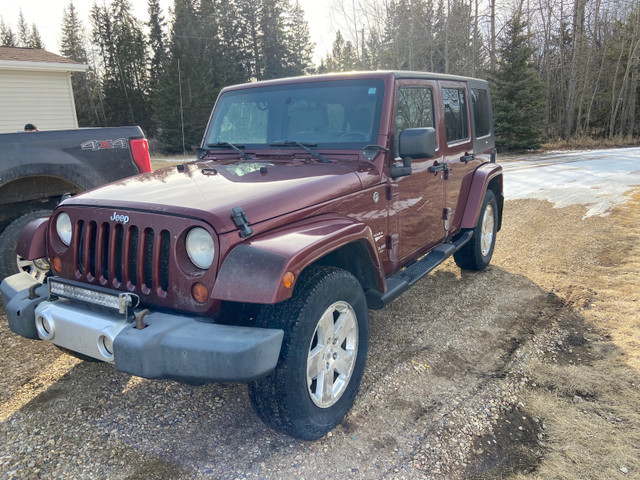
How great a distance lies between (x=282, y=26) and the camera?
4006cm

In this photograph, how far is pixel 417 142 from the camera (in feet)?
10.6

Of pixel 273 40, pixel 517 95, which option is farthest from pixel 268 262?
pixel 273 40

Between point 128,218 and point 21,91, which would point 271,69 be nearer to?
point 21,91

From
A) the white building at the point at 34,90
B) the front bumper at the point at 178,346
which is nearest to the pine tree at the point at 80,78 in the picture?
the white building at the point at 34,90

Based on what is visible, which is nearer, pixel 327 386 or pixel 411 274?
pixel 327 386

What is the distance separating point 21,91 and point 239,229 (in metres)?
16.6

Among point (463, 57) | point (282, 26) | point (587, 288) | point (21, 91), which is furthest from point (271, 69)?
point (587, 288)

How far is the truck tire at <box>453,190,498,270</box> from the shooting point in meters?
5.27

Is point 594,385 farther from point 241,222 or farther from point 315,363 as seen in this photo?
point 241,222

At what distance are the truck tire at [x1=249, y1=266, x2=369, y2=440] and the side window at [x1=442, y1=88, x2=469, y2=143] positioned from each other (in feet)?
7.72

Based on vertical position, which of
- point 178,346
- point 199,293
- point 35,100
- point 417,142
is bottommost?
point 178,346

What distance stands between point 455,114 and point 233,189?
9.15 ft

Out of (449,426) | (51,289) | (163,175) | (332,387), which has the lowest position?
(449,426)

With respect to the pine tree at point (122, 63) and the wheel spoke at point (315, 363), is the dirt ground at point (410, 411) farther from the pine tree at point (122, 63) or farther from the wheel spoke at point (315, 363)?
the pine tree at point (122, 63)
